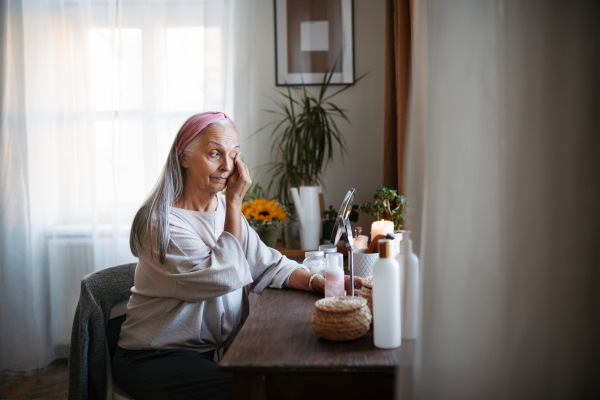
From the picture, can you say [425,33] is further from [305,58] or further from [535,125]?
[305,58]

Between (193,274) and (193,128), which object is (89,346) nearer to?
(193,274)

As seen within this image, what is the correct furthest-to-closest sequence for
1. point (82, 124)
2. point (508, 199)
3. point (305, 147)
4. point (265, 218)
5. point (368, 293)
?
1. point (82, 124)
2. point (305, 147)
3. point (265, 218)
4. point (368, 293)
5. point (508, 199)

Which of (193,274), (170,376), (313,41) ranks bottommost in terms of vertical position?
(170,376)

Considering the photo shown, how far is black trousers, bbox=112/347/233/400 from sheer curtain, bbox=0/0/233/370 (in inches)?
62.0

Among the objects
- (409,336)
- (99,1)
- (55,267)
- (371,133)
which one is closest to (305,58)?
(371,133)

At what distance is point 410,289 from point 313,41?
2219mm

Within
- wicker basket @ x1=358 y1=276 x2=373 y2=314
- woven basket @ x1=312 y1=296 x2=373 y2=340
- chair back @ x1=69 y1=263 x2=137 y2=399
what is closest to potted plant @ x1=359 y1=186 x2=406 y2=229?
wicker basket @ x1=358 y1=276 x2=373 y2=314

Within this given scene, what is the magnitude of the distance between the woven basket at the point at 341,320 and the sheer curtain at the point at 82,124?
6.23 feet

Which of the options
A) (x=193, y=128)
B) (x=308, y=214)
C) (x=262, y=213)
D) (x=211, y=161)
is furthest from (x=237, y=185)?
(x=308, y=214)

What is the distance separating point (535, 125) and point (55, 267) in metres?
2.87

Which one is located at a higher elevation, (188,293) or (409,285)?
(409,285)

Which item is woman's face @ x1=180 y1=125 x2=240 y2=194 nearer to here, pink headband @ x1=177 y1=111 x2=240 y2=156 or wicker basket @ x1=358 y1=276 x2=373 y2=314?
pink headband @ x1=177 y1=111 x2=240 y2=156

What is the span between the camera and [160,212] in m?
1.34

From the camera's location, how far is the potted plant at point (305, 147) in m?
2.20
